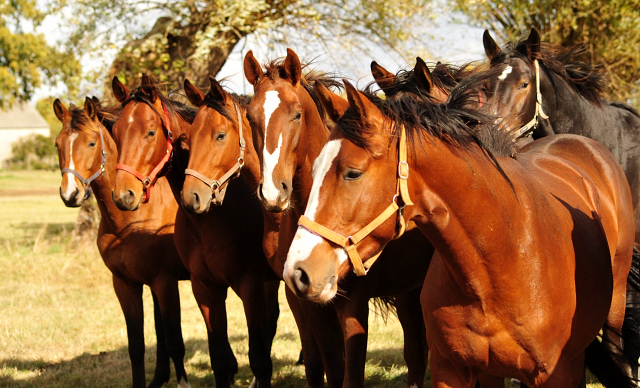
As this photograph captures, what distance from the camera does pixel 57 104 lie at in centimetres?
551

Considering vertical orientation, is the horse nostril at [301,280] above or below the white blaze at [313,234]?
below

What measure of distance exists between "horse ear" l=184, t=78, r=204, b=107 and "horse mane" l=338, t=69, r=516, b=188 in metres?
2.40

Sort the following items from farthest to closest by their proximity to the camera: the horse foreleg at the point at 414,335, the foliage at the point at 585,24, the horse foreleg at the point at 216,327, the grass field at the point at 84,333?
the foliage at the point at 585,24 → the grass field at the point at 84,333 → the horse foreleg at the point at 216,327 → the horse foreleg at the point at 414,335

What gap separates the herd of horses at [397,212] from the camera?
7.13ft

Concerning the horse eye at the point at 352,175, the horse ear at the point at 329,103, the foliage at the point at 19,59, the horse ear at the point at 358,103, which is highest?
the horse ear at the point at 358,103

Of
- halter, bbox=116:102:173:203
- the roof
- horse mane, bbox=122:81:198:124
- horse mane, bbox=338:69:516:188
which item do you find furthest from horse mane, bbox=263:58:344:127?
the roof

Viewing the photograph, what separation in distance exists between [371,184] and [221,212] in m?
2.63

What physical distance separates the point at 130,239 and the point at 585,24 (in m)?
8.40

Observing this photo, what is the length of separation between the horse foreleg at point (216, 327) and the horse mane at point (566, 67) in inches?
114

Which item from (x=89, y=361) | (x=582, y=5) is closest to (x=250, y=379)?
(x=89, y=361)

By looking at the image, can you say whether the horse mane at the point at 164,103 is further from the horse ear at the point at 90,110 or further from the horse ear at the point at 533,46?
the horse ear at the point at 533,46

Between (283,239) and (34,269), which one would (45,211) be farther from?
(283,239)

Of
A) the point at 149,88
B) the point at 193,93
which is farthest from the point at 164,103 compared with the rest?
the point at 193,93

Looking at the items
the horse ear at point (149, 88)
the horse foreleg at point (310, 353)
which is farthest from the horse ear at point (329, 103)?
the horse ear at point (149, 88)
